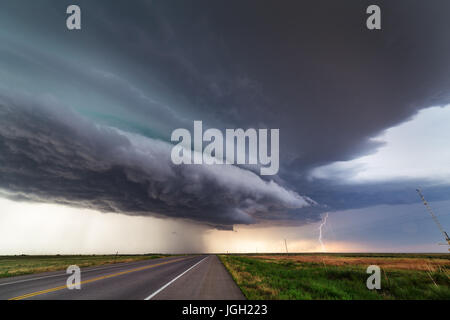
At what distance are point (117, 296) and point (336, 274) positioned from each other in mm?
17524

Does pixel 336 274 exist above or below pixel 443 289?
below

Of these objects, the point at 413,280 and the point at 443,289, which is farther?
the point at 413,280
